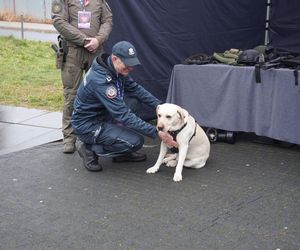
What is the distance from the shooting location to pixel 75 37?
564cm

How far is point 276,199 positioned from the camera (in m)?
4.57

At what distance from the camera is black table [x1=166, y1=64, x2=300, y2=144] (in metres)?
5.77

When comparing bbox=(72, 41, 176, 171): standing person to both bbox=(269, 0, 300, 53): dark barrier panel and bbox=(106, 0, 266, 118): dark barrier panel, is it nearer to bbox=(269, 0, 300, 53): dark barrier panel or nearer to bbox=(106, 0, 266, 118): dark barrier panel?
bbox=(106, 0, 266, 118): dark barrier panel

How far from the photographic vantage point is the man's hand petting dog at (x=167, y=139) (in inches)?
193

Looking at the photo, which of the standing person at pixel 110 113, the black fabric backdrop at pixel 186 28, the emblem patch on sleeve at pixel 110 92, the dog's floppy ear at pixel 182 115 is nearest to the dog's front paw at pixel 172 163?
the standing person at pixel 110 113

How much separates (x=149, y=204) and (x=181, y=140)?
830mm

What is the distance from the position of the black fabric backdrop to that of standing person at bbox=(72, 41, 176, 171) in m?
1.20

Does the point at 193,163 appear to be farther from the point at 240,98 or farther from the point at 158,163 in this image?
the point at 240,98

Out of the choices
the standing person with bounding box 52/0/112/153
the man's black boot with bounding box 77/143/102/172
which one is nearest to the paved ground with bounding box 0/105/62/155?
the standing person with bounding box 52/0/112/153

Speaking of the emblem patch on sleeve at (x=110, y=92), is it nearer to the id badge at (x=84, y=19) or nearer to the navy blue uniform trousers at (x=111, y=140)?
the navy blue uniform trousers at (x=111, y=140)

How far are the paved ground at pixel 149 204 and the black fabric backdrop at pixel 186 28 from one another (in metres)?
1.48

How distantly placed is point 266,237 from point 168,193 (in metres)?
1.14

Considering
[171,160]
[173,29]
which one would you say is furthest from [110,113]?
[173,29]

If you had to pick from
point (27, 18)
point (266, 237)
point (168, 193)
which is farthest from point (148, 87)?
point (27, 18)
